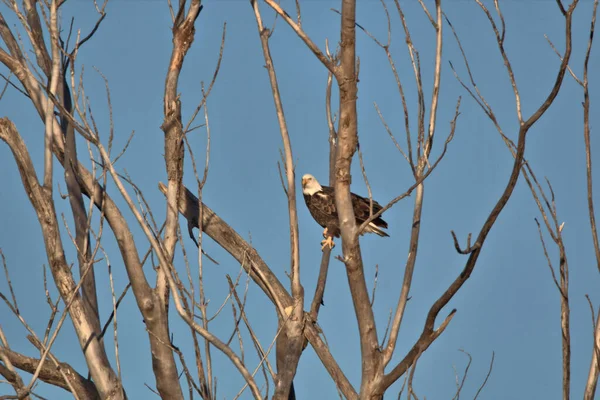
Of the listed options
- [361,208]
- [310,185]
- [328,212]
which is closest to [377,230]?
[328,212]

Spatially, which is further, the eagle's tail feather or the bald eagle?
the eagle's tail feather

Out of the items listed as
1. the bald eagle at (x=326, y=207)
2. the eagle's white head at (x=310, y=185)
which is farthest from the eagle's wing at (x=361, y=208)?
the eagle's white head at (x=310, y=185)

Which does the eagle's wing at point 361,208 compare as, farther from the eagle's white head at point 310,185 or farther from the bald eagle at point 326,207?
the eagle's white head at point 310,185

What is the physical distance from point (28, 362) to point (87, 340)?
22.5 inches

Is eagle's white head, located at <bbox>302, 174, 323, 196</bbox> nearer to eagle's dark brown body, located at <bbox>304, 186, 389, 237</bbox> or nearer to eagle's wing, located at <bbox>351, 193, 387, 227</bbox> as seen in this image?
eagle's dark brown body, located at <bbox>304, 186, 389, 237</bbox>

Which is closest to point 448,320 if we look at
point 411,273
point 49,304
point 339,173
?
point 411,273

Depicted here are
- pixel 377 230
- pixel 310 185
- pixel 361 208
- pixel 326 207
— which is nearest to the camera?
pixel 361 208

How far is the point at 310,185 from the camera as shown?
8.05 metres

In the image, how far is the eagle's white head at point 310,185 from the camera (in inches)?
315

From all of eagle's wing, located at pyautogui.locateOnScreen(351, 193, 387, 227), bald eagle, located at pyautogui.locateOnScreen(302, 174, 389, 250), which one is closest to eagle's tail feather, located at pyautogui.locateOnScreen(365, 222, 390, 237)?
bald eagle, located at pyautogui.locateOnScreen(302, 174, 389, 250)

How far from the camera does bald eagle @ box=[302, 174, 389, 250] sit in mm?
7129

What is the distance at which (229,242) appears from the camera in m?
6.18

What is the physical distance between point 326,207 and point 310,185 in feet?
1.80

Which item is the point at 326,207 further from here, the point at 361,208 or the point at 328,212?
the point at 361,208
